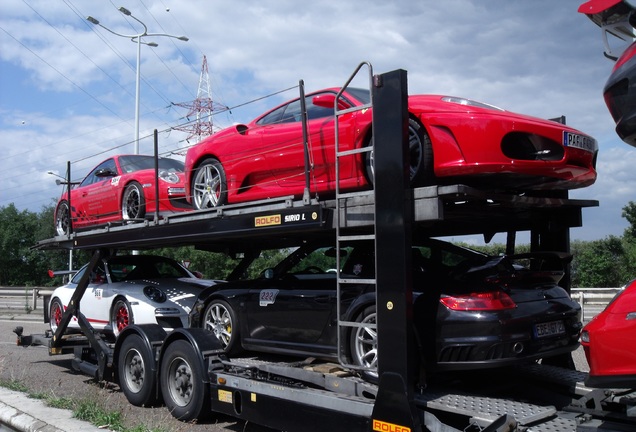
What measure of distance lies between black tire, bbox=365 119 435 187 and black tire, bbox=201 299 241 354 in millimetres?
2862

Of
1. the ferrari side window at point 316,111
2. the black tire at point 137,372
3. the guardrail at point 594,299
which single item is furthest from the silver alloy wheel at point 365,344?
the guardrail at point 594,299

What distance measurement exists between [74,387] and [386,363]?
6.12 metres

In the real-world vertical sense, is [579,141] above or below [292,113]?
below

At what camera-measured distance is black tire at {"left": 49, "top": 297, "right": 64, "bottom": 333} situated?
34.3ft

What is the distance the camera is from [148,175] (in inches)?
342

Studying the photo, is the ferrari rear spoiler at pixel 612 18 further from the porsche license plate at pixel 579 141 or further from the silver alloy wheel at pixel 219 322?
the silver alloy wheel at pixel 219 322

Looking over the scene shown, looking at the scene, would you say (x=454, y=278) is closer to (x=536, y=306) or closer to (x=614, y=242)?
(x=536, y=306)

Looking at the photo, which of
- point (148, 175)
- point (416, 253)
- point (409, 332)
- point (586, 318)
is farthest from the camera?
point (586, 318)

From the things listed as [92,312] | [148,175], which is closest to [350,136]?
[148,175]

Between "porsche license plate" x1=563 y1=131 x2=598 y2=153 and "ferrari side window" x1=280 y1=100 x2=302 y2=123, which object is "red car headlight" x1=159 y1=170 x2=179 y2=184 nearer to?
"ferrari side window" x1=280 y1=100 x2=302 y2=123

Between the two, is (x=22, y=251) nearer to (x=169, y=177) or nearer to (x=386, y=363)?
(x=169, y=177)

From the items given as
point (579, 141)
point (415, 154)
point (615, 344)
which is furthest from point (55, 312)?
point (615, 344)

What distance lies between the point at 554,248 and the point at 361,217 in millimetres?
2263

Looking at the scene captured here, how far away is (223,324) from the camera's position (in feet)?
23.2
